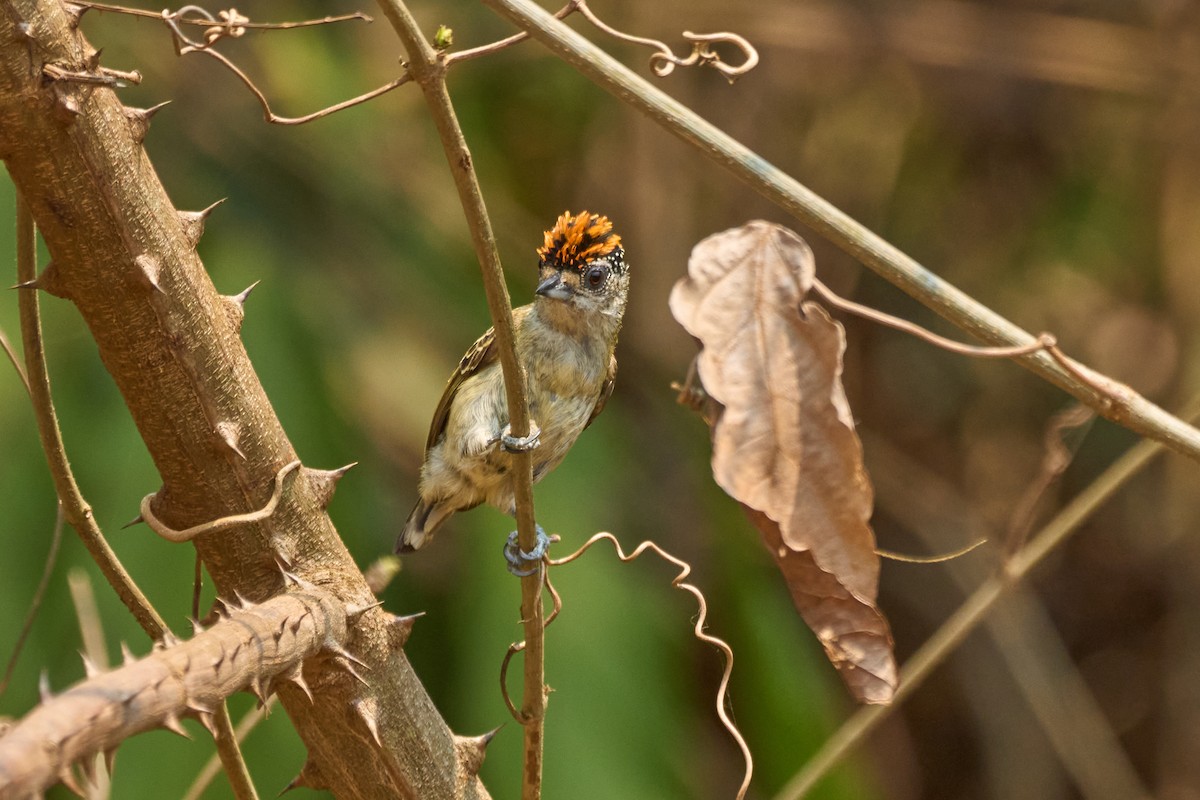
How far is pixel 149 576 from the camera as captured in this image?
10.7 ft

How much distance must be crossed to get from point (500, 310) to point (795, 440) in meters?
0.37

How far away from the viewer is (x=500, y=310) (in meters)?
1.46

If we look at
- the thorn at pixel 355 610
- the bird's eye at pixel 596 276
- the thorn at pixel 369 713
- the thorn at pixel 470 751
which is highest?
the thorn at pixel 355 610

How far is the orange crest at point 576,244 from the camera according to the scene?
320 centimetres

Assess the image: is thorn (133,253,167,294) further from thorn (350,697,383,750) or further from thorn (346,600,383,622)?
thorn (350,697,383,750)

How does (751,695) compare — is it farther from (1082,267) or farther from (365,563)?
(1082,267)

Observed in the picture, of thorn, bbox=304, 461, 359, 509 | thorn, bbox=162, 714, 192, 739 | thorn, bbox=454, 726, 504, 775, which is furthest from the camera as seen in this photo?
thorn, bbox=454, 726, 504, 775

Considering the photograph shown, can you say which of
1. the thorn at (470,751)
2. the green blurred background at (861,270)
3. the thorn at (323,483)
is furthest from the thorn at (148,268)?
the green blurred background at (861,270)

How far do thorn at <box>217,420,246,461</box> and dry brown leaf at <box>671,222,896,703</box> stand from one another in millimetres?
576

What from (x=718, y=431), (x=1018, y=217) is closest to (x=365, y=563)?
(x=718, y=431)

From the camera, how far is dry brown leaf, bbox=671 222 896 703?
1478 millimetres

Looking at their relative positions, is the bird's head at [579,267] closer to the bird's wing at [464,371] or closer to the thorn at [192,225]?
the bird's wing at [464,371]

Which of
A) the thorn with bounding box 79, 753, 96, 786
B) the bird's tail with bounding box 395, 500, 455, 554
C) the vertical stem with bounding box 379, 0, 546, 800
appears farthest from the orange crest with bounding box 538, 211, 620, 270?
the thorn with bounding box 79, 753, 96, 786

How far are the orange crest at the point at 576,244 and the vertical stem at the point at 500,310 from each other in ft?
4.95
